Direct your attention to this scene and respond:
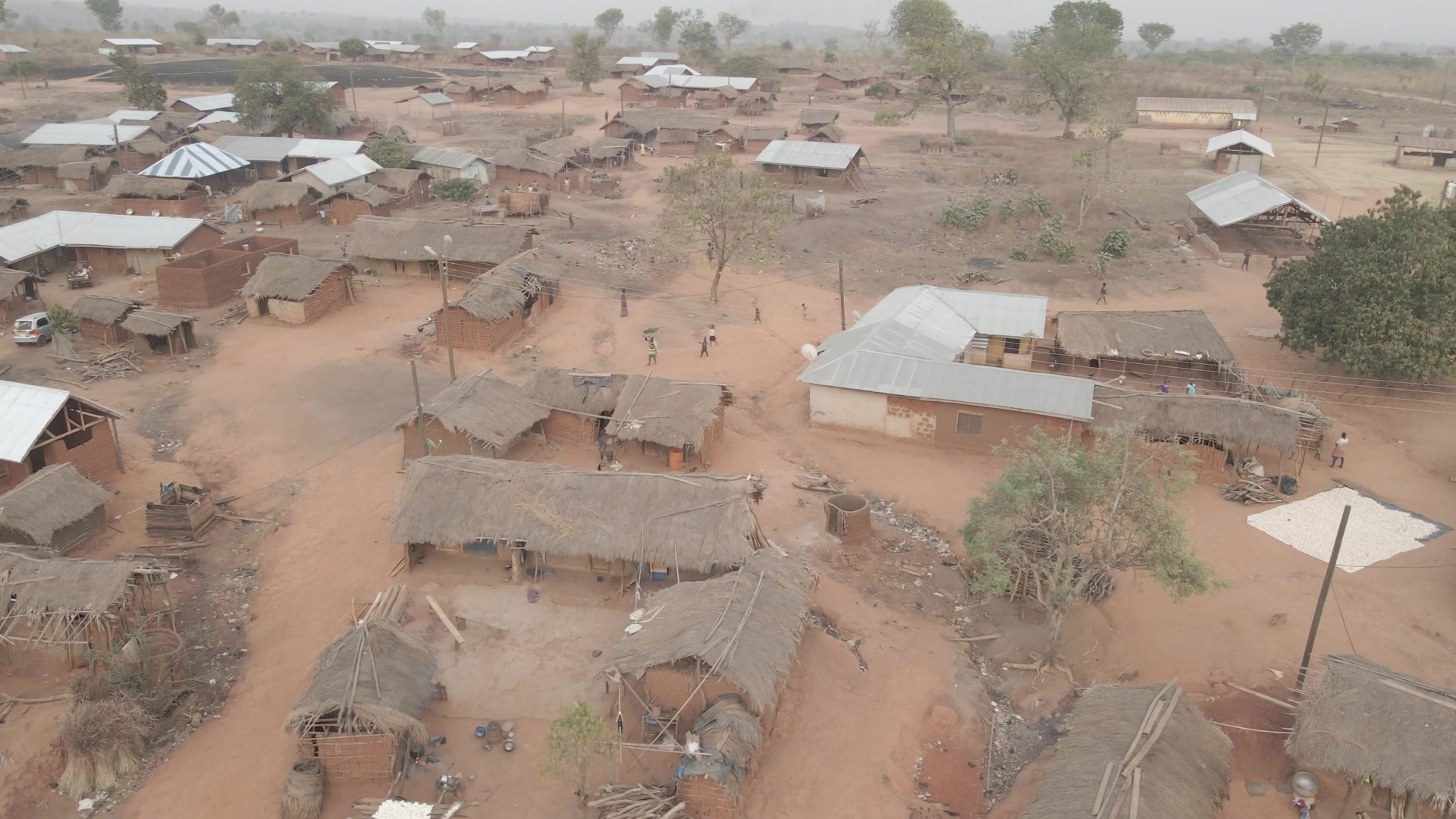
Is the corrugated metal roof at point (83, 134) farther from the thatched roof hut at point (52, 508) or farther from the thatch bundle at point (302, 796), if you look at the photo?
the thatch bundle at point (302, 796)

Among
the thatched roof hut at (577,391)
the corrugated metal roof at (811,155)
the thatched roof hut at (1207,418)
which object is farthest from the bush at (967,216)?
the thatched roof hut at (577,391)

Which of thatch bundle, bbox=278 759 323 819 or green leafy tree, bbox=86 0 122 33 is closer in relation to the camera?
thatch bundle, bbox=278 759 323 819

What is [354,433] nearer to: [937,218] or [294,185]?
[294,185]

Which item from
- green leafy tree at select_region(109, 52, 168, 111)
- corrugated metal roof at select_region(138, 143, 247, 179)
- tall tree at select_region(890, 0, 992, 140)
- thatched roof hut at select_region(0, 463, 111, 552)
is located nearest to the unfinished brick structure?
corrugated metal roof at select_region(138, 143, 247, 179)

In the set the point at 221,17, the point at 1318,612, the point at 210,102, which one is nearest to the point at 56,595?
the point at 1318,612

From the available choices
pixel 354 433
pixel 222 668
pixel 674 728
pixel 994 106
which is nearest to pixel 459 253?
pixel 354 433

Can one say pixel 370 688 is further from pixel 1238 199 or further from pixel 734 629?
pixel 1238 199

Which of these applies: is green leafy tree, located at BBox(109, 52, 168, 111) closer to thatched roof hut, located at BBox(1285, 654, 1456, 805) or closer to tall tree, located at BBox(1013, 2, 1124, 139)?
tall tree, located at BBox(1013, 2, 1124, 139)
